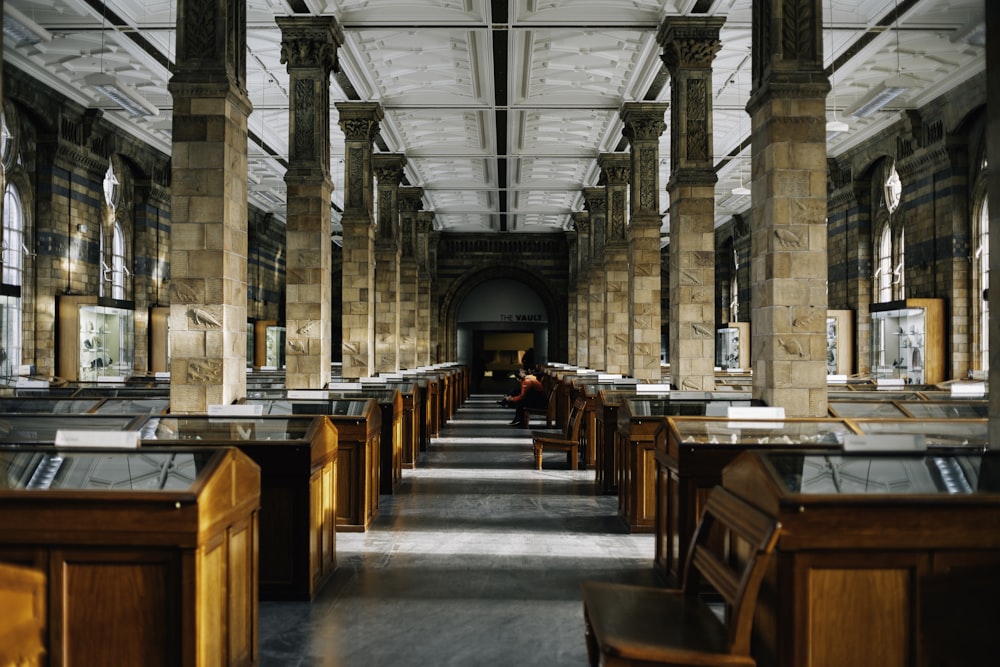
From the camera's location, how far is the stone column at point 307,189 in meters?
12.2

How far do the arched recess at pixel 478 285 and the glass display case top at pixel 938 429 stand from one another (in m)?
29.4

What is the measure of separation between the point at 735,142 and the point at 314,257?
1268 cm

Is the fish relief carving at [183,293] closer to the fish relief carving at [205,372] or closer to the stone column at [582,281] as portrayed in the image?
the fish relief carving at [205,372]

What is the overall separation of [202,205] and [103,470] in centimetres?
532

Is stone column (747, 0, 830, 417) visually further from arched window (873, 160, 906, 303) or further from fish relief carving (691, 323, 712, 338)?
arched window (873, 160, 906, 303)

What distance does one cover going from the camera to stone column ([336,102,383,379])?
15961mm

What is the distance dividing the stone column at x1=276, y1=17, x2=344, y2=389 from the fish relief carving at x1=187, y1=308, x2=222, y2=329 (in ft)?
12.8

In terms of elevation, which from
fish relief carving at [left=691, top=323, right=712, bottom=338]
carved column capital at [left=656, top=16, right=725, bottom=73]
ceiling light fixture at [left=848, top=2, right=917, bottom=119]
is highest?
carved column capital at [left=656, top=16, right=725, bottom=73]

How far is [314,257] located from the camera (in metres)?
12.4

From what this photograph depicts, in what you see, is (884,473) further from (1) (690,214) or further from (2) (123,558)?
(1) (690,214)

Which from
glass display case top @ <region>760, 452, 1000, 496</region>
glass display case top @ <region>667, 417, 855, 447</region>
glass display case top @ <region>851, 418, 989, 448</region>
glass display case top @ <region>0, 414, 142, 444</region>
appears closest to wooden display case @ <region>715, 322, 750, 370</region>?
glass display case top @ <region>851, 418, 989, 448</region>

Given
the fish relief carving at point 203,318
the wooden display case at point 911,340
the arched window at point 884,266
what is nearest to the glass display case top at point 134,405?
the fish relief carving at point 203,318

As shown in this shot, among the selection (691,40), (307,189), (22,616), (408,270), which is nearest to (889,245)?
(691,40)

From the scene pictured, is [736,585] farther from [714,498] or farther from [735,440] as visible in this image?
[735,440]
